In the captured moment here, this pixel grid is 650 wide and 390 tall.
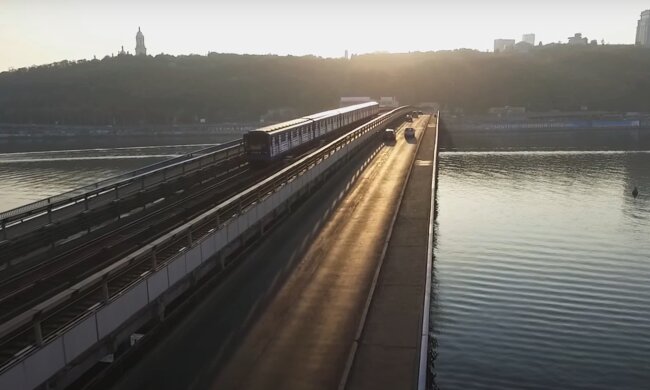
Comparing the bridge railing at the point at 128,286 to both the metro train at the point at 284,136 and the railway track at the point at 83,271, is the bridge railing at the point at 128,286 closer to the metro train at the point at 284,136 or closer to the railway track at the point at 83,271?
the railway track at the point at 83,271

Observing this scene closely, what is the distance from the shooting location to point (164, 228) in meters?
21.3

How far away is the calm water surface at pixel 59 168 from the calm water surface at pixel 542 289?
43306 millimetres

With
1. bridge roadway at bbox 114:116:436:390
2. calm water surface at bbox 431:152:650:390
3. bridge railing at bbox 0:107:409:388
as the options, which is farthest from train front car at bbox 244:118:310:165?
bridge railing at bbox 0:107:409:388

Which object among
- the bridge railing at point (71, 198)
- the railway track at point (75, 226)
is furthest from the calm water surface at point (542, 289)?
the bridge railing at point (71, 198)

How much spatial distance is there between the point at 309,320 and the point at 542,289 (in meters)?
14.9

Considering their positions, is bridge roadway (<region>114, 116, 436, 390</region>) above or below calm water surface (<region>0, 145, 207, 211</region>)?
above

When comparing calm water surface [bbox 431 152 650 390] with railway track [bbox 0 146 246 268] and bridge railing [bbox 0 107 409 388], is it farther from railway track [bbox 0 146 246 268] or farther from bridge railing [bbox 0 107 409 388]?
railway track [bbox 0 146 246 268]

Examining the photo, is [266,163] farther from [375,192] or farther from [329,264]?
[329,264]

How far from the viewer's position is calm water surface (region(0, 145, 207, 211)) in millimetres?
60938

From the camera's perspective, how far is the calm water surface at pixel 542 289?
17.7m

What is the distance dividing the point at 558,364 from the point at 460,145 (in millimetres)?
86496

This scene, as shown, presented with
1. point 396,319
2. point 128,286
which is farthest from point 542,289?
point 128,286

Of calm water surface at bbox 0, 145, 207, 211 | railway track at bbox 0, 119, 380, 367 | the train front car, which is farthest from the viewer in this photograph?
calm water surface at bbox 0, 145, 207, 211

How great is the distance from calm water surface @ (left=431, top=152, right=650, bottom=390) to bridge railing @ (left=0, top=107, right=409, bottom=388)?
815 cm
